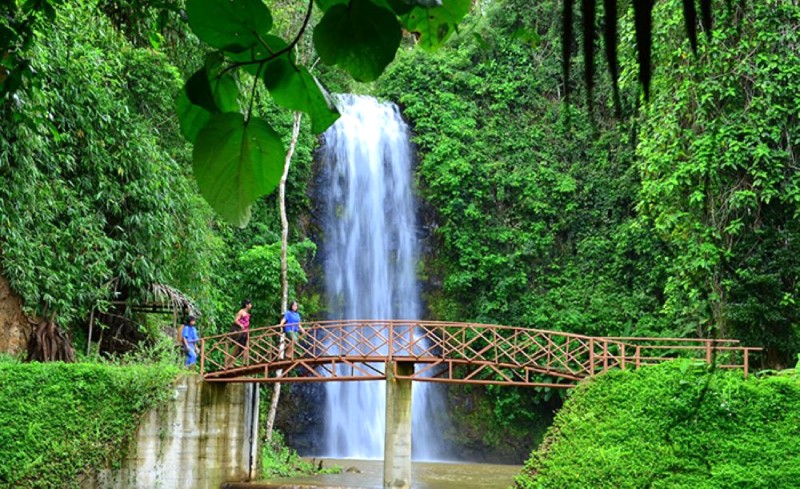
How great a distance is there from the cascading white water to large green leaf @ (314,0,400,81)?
1873 centimetres

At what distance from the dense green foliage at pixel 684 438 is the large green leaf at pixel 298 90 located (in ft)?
25.5

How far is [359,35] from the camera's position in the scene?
768 mm

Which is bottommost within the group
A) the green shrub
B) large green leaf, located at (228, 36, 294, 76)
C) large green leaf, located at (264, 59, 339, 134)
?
the green shrub

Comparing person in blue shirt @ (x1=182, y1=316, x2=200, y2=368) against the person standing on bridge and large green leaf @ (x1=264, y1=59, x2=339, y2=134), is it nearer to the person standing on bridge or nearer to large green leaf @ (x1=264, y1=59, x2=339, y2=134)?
the person standing on bridge

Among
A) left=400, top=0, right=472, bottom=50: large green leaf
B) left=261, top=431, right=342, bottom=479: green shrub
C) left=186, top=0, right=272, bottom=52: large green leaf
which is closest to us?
left=186, top=0, right=272, bottom=52: large green leaf

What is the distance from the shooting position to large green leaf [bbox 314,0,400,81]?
30.1 inches

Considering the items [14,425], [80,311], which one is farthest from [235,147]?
[80,311]

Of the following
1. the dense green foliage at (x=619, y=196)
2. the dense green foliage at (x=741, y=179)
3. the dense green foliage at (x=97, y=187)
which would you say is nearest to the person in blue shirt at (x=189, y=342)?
the dense green foliage at (x=97, y=187)

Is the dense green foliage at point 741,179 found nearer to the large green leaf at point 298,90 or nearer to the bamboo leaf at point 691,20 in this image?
the large green leaf at point 298,90

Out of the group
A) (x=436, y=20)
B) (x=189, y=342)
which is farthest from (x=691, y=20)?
(x=189, y=342)

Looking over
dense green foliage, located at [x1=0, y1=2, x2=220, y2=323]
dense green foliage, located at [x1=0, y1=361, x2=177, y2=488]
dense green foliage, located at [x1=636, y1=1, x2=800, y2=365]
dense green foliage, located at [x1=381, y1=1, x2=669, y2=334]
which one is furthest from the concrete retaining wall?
dense green foliage, located at [x1=381, y1=1, x2=669, y2=334]

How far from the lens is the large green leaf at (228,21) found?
0.76 m

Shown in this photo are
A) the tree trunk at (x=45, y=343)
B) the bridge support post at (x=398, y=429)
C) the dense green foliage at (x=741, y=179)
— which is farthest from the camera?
the dense green foliage at (x=741, y=179)

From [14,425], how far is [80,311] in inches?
115
